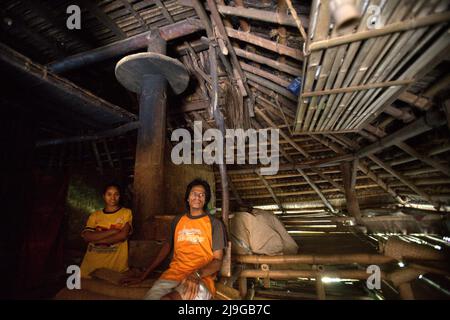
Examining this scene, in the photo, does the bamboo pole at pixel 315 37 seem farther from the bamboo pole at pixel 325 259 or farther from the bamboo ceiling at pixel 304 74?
the bamboo pole at pixel 325 259

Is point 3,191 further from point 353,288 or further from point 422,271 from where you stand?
point 353,288

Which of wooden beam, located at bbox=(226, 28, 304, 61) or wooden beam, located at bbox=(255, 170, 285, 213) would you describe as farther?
wooden beam, located at bbox=(255, 170, 285, 213)

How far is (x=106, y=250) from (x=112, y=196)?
68 cm

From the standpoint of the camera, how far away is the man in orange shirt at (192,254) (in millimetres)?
1916

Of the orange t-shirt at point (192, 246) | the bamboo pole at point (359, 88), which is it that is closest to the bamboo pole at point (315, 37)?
the bamboo pole at point (359, 88)

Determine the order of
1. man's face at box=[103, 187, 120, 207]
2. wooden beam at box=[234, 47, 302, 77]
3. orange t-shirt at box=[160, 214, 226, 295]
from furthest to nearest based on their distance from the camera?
wooden beam at box=[234, 47, 302, 77] → man's face at box=[103, 187, 120, 207] → orange t-shirt at box=[160, 214, 226, 295]

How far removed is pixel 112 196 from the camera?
2822 mm

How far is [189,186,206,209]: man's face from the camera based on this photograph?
2465mm

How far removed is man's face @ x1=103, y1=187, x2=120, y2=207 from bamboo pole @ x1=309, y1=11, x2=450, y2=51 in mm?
2869

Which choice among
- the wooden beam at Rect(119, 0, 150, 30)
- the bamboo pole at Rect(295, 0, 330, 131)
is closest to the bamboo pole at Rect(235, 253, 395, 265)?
the bamboo pole at Rect(295, 0, 330, 131)

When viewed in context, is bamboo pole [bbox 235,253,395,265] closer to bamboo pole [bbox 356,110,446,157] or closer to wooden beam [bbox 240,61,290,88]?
bamboo pole [bbox 356,110,446,157]

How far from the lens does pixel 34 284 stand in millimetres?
4355
